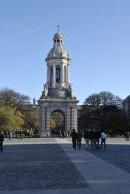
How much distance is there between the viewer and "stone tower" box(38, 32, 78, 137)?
4776 inches

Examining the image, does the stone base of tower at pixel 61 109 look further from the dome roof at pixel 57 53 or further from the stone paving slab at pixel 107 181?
the stone paving slab at pixel 107 181

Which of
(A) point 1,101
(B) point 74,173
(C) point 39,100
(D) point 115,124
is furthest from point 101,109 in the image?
(B) point 74,173

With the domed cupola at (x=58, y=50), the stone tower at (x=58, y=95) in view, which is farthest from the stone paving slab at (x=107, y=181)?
the domed cupola at (x=58, y=50)

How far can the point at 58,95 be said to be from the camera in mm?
125750

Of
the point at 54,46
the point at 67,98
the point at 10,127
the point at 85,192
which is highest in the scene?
the point at 54,46

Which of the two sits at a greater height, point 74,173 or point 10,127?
point 10,127

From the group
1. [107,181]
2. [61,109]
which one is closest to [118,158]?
[107,181]

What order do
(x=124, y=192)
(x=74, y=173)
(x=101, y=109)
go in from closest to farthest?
(x=124, y=192) → (x=74, y=173) → (x=101, y=109)

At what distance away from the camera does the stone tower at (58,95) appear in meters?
121

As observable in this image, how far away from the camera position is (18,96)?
126375 mm

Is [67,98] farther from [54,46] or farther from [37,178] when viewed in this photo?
[37,178]

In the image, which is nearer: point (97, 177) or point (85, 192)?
point (85, 192)

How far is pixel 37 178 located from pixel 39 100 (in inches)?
4154

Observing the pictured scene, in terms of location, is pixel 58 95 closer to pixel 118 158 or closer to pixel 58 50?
pixel 58 50
